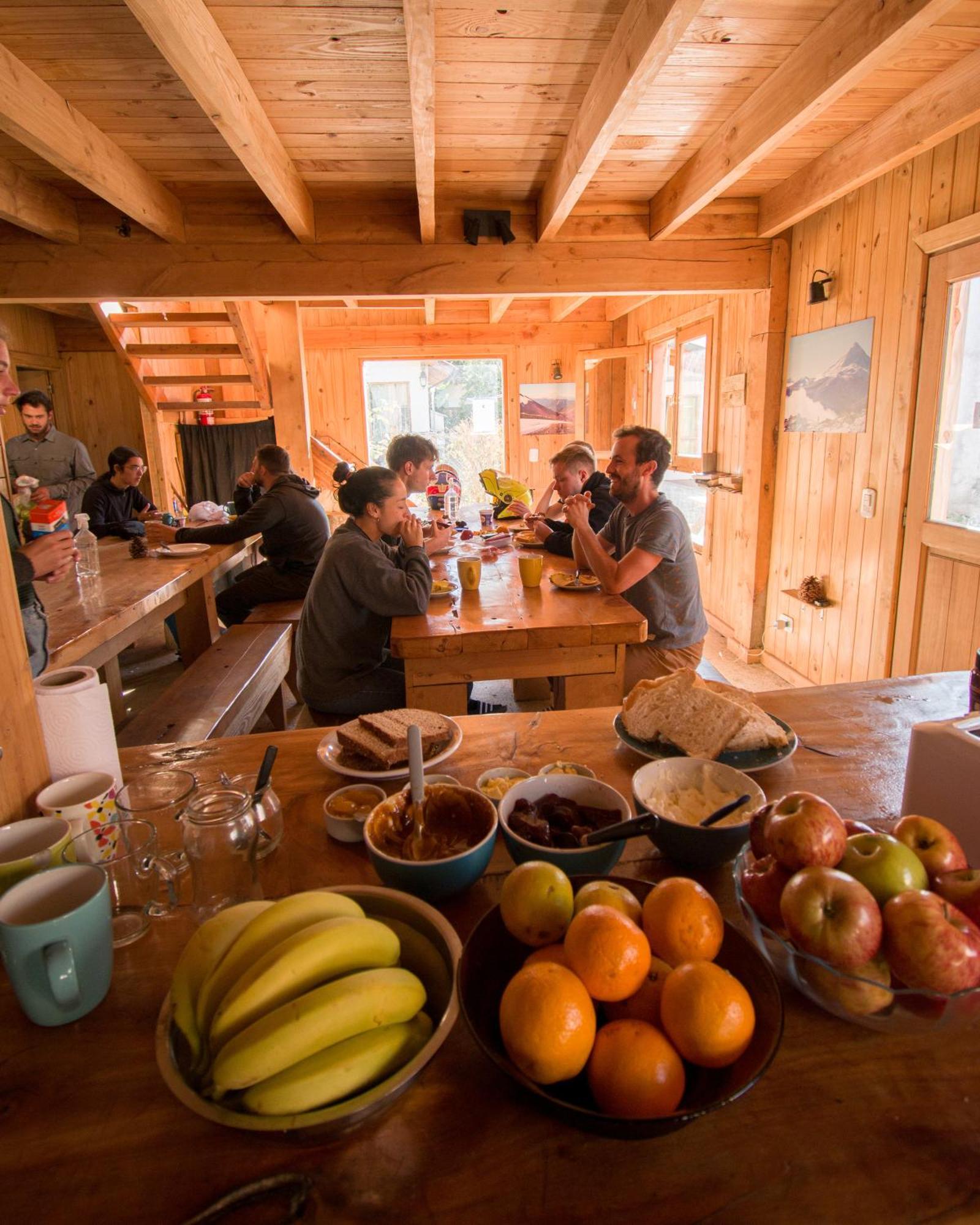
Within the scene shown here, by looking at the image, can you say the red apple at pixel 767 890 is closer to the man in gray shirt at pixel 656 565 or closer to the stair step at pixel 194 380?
the man in gray shirt at pixel 656 565

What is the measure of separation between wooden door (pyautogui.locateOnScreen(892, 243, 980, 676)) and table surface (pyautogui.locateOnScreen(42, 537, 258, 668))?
11.4 ft

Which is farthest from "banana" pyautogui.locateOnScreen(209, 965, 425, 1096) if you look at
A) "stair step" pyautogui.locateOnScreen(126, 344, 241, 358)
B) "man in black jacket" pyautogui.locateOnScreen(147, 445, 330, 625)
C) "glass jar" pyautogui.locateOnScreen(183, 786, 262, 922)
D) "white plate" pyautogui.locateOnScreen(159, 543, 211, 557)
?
"stair step" pyautogui.locateOnScreen(126, 344, 241, 358)

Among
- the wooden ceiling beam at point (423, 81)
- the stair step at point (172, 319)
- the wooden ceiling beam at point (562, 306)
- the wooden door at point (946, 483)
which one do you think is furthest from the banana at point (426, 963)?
the wooden ceiling beam at point (562, 306)

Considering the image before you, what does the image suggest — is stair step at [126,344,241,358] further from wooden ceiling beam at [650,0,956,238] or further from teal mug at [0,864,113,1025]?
teal mug at [0,864,113,1025]

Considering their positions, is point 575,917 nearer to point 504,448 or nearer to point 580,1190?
point 580,1190

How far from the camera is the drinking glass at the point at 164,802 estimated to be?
103cm

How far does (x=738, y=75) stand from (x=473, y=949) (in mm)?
3403

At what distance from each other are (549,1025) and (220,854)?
0.54m

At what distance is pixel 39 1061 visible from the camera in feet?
2.40

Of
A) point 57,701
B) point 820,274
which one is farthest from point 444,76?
point 57,701

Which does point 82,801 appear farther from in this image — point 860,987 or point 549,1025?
point 860,987

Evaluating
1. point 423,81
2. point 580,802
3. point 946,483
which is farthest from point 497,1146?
point 946,483

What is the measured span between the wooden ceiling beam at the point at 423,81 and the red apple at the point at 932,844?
2235 mm

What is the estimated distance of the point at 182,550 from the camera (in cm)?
390
